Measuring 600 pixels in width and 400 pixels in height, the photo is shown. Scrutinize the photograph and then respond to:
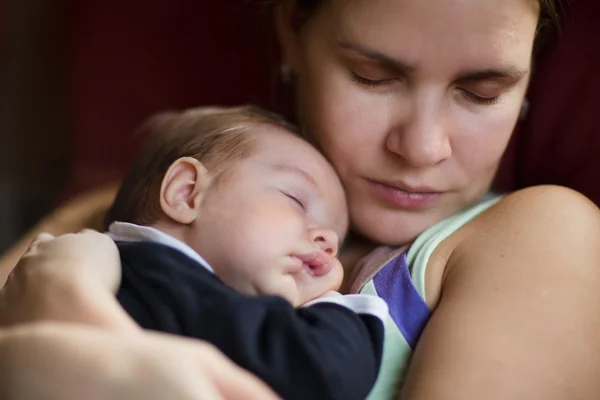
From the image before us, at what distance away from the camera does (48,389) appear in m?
0.66

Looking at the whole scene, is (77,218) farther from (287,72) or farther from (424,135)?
(424,135)

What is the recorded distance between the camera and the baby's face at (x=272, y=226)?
0.87 metres

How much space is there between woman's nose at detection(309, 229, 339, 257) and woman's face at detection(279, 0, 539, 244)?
12 cm

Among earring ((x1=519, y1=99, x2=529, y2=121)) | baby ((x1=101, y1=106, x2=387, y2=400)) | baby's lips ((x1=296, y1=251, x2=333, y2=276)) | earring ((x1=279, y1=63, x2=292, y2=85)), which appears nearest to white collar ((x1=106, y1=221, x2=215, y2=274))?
baby ((x1=101, y1=106, x2=387, y2=400))

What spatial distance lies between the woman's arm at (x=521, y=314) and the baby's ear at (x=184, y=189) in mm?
308

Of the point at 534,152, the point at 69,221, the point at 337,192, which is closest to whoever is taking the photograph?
the point at 337,192

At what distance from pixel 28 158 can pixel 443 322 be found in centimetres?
161

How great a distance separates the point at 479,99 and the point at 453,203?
0.16 m

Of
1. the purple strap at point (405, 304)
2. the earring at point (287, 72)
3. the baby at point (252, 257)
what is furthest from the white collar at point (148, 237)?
the earring at point (287, 72)

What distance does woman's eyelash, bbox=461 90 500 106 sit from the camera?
0.99 metres

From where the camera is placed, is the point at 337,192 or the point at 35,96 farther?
the point at 35,96

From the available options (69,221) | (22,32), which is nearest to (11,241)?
(22,32)

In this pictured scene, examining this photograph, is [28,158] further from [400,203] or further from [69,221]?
[400,203]

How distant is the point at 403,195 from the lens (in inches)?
41.1
